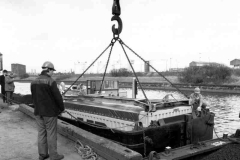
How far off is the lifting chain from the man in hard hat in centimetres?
43

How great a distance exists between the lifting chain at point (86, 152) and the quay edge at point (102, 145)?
0.36 feet

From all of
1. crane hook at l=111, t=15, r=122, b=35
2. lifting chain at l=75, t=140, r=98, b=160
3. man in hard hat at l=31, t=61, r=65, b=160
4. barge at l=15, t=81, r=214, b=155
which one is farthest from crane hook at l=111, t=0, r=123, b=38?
lifting chain at l=75, t=140, r=98, b=160

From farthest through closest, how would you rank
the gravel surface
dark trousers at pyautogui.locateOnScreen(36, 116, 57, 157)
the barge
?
the barge < the gravel surface < dark trousers at pyautogui.locateOnScreen(36, 116, 57, 157)

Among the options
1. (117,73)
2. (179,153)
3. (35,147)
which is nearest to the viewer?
(35,147)

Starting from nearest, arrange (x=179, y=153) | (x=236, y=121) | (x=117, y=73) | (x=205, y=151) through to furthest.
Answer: (x=179, y=153), (x=205, y=151), (x=236, y=121), (x=117, y=73)

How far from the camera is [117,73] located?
190 feet

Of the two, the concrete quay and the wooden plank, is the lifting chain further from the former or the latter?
the wooden plank

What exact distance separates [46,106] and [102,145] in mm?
1304

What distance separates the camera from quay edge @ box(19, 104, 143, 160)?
11.6 feet

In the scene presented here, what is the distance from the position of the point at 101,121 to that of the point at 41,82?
3322 mm

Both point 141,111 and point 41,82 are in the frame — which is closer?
point 41,82

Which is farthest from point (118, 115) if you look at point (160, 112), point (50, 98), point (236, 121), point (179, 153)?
point (236, 121)

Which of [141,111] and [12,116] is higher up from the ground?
[141,111]

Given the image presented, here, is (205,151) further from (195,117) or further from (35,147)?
(35,147)
